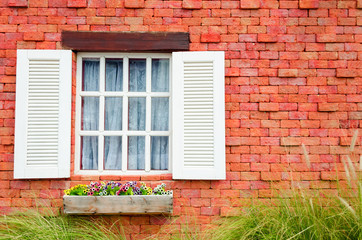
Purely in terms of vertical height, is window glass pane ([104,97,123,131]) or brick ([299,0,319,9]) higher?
brick ([299,0,319,9])

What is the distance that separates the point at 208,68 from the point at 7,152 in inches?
98.2

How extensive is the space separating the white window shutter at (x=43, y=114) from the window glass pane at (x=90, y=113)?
24 cm

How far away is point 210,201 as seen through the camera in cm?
361

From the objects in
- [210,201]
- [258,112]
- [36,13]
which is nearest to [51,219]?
[210,201]

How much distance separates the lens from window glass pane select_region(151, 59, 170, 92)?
12.6 ft

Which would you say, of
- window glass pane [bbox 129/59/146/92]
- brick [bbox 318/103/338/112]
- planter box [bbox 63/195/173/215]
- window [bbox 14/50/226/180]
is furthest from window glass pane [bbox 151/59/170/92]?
brick [bbox 318/103/338/112]

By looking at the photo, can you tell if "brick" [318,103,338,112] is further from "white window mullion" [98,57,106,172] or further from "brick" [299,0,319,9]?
"white window mullion" [98,57,106,172]

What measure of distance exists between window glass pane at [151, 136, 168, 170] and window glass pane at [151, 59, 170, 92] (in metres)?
0.63

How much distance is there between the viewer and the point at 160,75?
12.6 ft

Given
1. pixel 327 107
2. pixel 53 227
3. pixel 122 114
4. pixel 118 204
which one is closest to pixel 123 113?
pixel 122 114

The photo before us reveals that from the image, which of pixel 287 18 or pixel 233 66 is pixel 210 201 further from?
→ pixel 287 18

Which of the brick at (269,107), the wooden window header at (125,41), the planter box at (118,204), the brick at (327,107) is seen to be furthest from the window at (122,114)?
the brick at (327,107)

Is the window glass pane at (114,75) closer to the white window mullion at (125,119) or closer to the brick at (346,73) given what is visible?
the white window mullion at (125,119)

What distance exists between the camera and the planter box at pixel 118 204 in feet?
11.0
